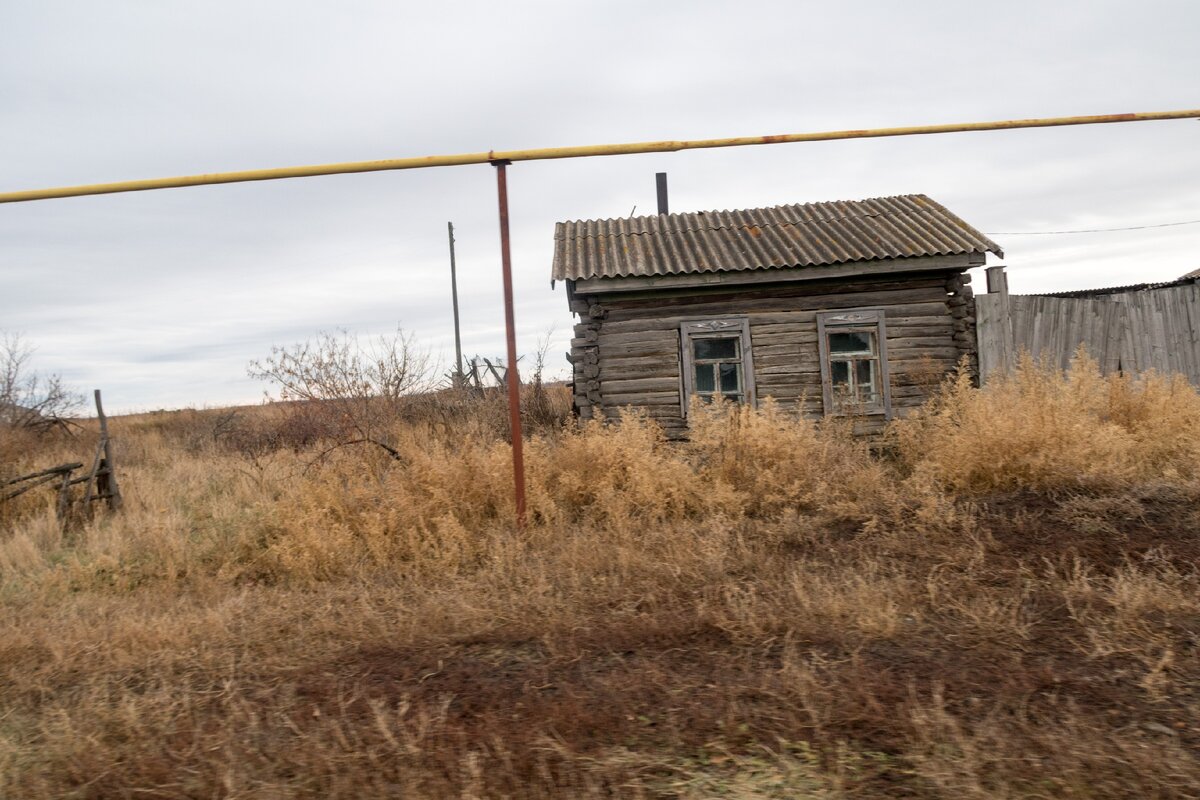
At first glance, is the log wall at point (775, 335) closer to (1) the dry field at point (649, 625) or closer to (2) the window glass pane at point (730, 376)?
A: (2) the window glass pane at point (730, 376)

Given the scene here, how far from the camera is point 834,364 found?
1216 centimetres

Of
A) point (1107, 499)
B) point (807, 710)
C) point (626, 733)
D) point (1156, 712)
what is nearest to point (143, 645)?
point (626, 733)

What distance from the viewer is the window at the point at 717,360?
1196 centimetres

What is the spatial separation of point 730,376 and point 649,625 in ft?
26.8

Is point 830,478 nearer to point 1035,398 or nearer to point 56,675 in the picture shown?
point 1035,398

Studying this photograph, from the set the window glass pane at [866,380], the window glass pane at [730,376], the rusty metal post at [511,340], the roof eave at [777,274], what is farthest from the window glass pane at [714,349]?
the rusty metal post at [511,340]

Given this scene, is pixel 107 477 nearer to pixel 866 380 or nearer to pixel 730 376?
pixel 730 376

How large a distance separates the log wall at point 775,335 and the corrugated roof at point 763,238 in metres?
0.51

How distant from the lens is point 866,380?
12.1 meters

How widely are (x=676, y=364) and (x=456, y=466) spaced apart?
5170 mm

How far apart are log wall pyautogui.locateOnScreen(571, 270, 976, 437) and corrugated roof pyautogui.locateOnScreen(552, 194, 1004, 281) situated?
51 centimetres

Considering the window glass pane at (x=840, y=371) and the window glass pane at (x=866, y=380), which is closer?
the window glass pane at (x=866, y=380)

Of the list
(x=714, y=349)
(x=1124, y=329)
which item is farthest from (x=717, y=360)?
(x=1124, y=329)

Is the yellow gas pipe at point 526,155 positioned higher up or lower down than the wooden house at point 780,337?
higher up
